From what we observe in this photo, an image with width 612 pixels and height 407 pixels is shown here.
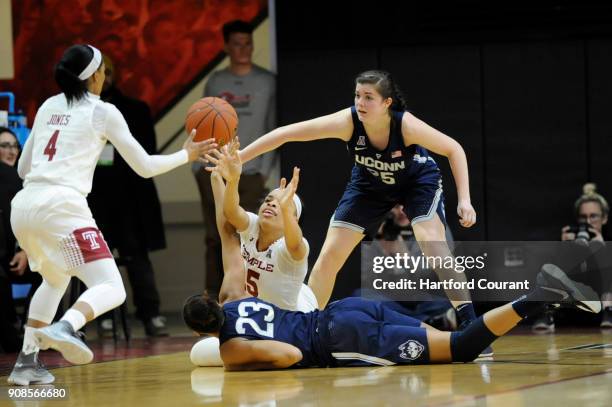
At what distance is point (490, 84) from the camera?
1034cm

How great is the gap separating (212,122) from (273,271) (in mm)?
996

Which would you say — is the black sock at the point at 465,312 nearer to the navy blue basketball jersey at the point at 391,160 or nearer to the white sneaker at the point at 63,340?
the navy blue basketball jersey at the point at 391,160

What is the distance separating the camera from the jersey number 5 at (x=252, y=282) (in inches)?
266

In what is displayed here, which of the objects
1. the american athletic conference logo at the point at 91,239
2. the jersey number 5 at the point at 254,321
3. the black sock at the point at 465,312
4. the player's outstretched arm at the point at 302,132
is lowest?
the black sock at the point at 465,312

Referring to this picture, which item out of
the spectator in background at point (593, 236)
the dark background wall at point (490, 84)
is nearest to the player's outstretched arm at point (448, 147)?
the spectator in background at point (593, 236)

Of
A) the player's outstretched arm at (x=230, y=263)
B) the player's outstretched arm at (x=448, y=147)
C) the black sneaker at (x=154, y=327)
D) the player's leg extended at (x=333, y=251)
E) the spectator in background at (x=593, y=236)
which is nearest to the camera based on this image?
the player's outstretched arm at (x=230, y=263)

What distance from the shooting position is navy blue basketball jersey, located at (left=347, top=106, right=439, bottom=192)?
22.3ft

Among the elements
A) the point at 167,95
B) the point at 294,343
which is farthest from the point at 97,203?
the point at 294,343

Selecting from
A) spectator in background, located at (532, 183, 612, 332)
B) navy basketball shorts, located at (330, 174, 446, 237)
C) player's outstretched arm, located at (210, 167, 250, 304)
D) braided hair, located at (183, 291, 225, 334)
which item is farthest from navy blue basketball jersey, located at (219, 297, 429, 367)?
spectator in background, located at (532, 183, 612, 332)

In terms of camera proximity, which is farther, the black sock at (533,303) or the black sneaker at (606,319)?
the black sneaker at (606,319)

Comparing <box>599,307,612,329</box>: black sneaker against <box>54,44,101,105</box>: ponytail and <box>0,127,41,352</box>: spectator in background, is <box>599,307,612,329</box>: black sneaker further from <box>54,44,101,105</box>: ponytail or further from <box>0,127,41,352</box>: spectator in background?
<box>54,44,101,105</box>: ponytail

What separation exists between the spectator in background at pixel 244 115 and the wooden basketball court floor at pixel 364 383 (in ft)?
10.6

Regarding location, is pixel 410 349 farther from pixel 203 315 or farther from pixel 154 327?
pixel 154 327

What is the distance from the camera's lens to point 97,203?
9852mm
